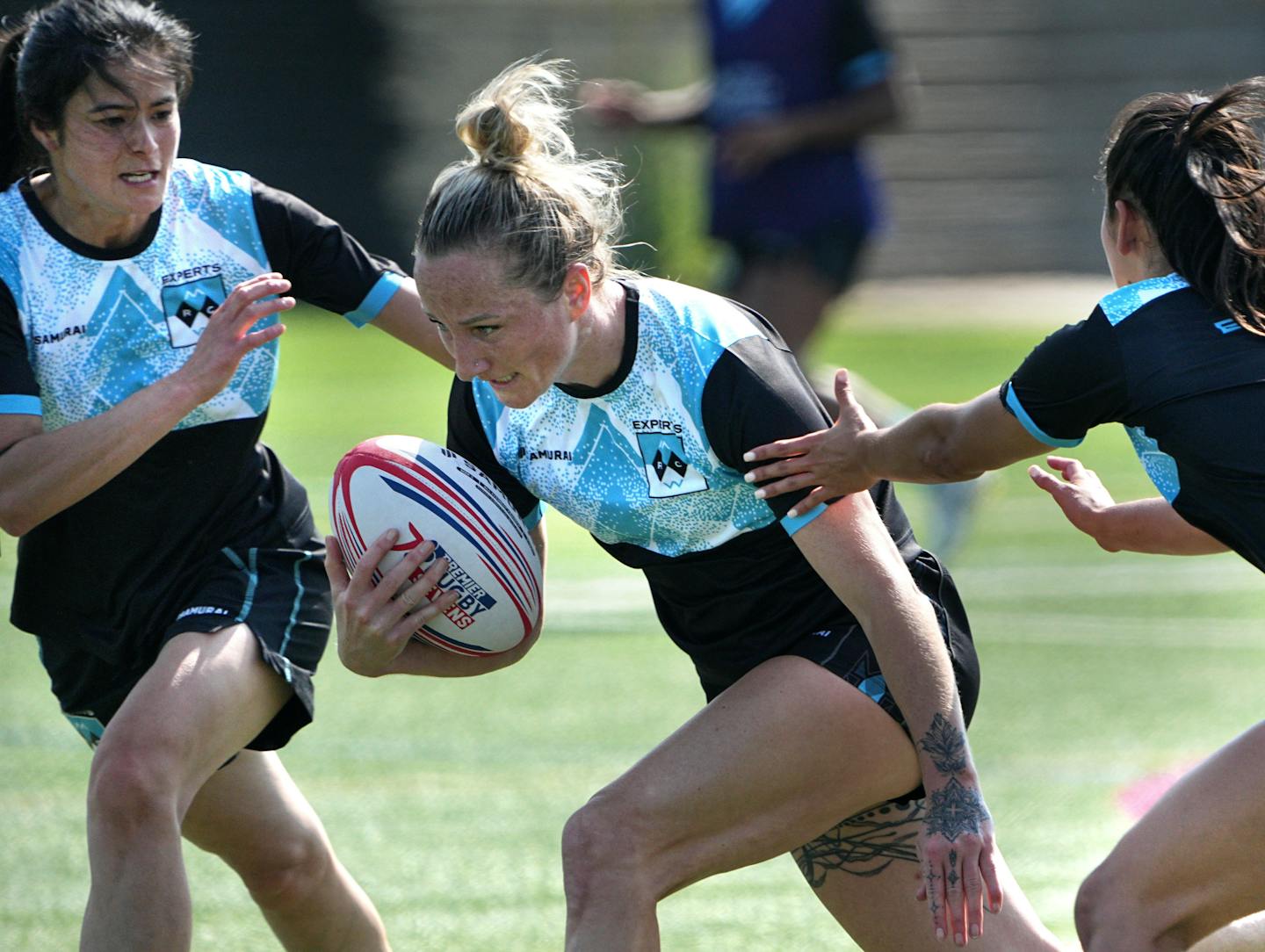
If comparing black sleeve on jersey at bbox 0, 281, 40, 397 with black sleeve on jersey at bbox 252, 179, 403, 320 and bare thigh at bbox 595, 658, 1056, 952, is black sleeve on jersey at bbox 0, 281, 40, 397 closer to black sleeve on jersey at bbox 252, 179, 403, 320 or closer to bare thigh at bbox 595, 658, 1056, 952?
black sleeve on jersey at bbox 252, 179, 403, 320

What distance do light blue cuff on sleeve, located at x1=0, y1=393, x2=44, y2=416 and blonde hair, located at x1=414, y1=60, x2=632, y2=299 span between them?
903mm

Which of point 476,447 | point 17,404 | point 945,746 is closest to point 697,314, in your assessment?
point 476,447

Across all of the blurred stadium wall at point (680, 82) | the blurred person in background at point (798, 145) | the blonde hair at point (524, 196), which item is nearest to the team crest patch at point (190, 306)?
the blonde hair at point (524, 196)

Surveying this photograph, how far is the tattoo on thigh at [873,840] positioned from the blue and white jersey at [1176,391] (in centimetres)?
79

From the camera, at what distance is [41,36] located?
381 cm

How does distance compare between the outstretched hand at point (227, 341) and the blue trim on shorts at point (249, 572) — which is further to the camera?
the blue trim on shorts at point (249, 572)

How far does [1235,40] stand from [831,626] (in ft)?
70.4

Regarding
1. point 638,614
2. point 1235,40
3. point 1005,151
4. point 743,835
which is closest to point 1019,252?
point 1005,151

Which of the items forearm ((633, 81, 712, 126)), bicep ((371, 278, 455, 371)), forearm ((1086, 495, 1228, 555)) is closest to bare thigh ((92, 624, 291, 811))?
bicep ((371, 278, 455, 371))

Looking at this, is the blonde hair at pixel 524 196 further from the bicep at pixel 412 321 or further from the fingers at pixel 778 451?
the bicep at pixel 412 321

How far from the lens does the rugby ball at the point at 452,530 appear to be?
367cm

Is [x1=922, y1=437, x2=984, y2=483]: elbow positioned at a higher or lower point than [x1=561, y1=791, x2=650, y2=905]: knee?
higher

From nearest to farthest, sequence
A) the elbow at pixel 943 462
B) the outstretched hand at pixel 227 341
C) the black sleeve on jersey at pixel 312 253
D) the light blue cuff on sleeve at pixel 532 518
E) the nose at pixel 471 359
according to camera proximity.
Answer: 1. the nose at pixel 471 359
2. the elbow at pixel 943 462
3. the outstretched hand at pixel 227 341
4. the light blue cuff on sleeve at pixel 532 518
5. the black sleeve on jersey at pixel 312 253

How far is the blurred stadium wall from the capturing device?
67.8 feet
